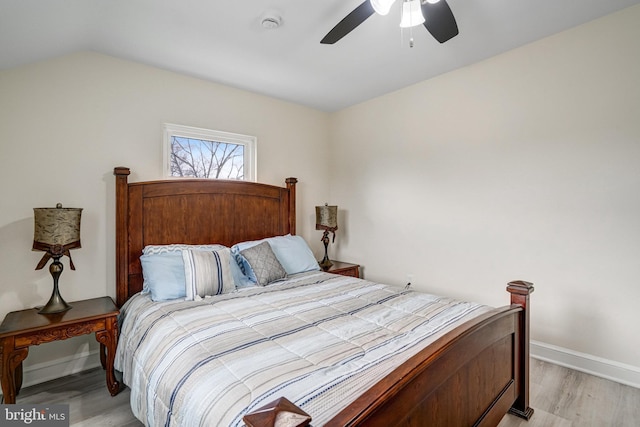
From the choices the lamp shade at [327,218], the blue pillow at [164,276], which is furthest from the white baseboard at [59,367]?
the lamp shade at [327,218]

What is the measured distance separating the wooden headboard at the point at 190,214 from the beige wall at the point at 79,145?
152 millimetres

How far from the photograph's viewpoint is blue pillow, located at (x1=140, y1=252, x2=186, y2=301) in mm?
2311

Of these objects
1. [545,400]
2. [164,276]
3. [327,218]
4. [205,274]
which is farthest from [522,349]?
[164,276]

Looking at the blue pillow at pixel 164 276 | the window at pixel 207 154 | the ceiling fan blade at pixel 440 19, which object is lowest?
the blue pillow at pixel 164 276

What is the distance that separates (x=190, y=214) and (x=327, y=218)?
1.61 meters

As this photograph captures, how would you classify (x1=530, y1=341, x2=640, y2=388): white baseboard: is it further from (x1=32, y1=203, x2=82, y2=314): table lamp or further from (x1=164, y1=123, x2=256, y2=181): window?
(x1=32, y1=203, x2=82, y2=314): table lamp

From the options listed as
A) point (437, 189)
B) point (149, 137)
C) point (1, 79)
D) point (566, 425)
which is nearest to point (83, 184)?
point (149, 137)

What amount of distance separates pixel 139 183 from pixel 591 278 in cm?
383

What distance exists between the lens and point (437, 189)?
3371 millimetres

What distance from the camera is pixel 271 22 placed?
2.23 metres

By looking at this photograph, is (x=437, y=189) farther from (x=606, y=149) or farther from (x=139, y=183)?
(x=139, y=183)

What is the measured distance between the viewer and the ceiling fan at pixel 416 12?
5.40ft

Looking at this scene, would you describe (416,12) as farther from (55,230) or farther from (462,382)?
(55,230)

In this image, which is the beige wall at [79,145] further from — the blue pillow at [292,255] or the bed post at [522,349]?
the bed post at [522,349]
